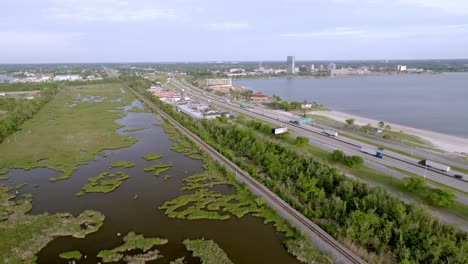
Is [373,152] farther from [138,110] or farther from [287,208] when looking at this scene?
[138,110]

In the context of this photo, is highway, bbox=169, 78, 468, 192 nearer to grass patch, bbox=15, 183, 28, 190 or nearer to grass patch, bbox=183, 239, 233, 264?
grass patch, bbox=183, 239, 233, 264

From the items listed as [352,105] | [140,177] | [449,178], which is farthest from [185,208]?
[352,105]

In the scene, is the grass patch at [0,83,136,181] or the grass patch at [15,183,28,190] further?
the grass patch at [0,83,136,181]

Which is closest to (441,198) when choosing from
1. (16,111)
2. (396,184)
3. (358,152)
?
(396,184)

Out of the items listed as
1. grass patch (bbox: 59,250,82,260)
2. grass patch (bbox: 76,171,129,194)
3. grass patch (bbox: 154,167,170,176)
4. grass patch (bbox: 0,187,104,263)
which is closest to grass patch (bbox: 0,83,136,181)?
grass patch (bbox: 76,171,129,194)

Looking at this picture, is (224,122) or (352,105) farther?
(352,105)

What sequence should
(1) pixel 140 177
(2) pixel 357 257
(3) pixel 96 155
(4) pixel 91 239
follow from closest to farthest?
(2) pixel 357 257, (4) pixel 91 239, (1) pixel 140 177, (3) pixel 96 155

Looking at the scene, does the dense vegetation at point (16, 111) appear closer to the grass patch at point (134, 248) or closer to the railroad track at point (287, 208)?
the railroad track at point (287, 208)

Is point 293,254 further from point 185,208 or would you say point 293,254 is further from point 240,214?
point 185,208
